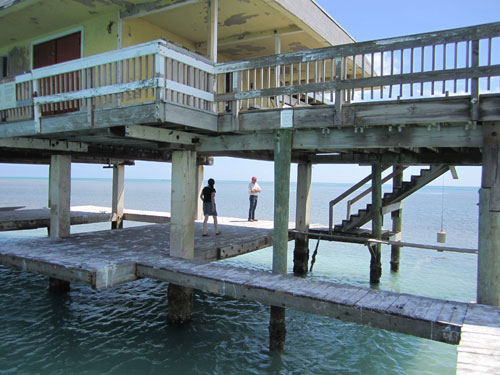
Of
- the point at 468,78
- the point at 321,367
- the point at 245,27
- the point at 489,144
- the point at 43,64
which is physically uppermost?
the point at 245,27

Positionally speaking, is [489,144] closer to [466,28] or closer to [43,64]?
[466,28]

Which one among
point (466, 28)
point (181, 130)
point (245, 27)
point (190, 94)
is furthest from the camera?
point (245, 27)

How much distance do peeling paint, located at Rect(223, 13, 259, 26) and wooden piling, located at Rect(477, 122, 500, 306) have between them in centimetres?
619

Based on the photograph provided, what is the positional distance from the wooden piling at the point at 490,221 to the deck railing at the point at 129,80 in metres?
5.23

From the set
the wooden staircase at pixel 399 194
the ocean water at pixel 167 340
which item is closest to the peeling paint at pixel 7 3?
the ocean water at pixel 167 340

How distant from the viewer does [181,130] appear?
8914 mm

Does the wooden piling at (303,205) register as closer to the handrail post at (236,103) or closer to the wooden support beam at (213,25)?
the handrail post at (236,103)

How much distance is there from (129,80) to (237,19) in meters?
3.71

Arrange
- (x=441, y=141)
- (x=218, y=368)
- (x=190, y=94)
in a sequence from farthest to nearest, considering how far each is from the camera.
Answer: (x=190, y=94) < (x=218, y=368) < (x=441, y=141)

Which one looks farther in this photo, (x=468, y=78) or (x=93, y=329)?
(x=93, y=329)

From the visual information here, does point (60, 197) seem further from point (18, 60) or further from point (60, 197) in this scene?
point (18, 60)

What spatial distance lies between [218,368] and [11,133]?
7.67 m

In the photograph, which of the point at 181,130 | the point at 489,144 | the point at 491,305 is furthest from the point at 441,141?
the point at 181,130

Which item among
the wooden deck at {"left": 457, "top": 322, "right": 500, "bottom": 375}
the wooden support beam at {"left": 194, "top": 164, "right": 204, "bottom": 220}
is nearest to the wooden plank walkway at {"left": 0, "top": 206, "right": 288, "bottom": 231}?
the wooden support beam at {"left": 194, "top": 164, "right": 204, "bottom": 220}
